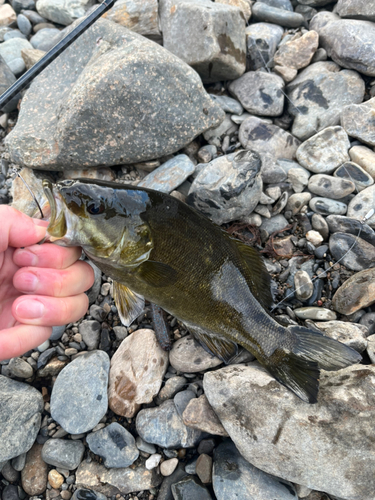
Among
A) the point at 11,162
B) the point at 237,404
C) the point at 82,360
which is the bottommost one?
the point at 237,404

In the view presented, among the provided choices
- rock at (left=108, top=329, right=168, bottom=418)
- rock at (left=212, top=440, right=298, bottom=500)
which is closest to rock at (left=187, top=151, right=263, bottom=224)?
rock at (left=108, top=329, right=168, bottom=418)

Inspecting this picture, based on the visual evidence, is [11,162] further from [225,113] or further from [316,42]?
[316,42]

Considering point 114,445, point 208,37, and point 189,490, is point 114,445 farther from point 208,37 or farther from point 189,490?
point 208,37

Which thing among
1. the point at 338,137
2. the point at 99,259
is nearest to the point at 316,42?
the point at 338,137

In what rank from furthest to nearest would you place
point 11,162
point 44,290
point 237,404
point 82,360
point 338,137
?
point 11,162 < point 338,137 < point 82,360 < point 237,404 < point 44,290

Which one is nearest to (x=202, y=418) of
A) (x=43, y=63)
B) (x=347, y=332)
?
(x=347, y=332)

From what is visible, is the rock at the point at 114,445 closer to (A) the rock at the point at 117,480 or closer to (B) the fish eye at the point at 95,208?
(A) the rock at the point at 117,480

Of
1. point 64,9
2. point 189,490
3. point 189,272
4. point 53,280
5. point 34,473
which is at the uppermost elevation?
point 64,9
